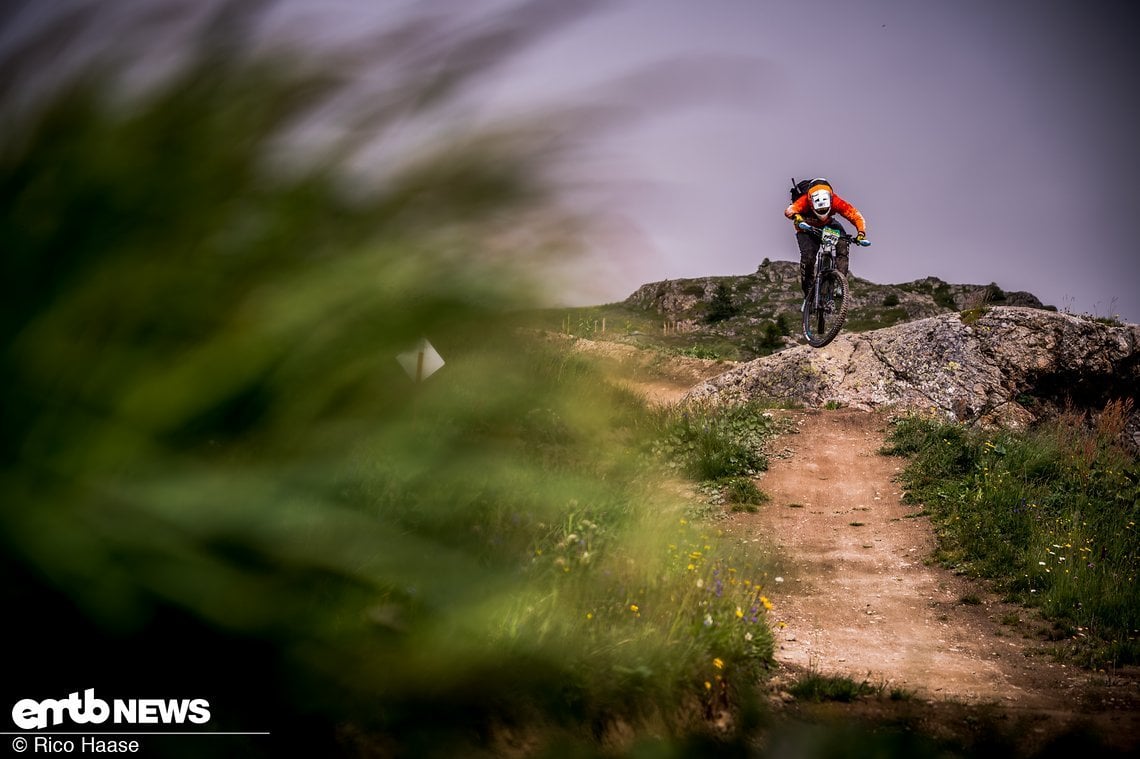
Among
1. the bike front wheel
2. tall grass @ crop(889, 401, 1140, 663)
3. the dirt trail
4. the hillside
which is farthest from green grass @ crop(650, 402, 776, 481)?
the hillside

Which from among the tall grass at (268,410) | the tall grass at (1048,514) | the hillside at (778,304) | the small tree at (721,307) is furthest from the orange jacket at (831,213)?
the small tree at (721,307)

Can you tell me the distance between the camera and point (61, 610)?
0.54 metres

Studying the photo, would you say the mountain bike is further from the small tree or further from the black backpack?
the small tree

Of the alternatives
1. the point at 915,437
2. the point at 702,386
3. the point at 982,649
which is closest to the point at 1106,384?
the point at 915,437

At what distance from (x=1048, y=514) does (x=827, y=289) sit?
526cm

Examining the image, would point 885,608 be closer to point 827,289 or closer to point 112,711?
point 112,711

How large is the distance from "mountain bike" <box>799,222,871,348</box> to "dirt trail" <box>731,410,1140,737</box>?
2346mm

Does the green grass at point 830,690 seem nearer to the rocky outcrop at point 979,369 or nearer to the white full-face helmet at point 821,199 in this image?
the white full-face helmet at point 821,199

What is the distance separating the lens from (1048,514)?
8.02m

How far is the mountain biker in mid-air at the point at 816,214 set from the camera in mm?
11312

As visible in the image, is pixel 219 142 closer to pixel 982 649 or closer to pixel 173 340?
pixel 173 340

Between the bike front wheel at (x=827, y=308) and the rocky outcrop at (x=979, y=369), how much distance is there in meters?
1.23

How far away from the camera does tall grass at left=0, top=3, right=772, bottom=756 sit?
497mm

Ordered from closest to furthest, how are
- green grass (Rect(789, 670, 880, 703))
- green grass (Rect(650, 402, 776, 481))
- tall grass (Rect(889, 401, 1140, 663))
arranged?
1. green grass (Rect(789, 670, 880, 703))
2. tall grass (Rect(889, 401, 1140, 663))
3. green grass (Rect(650, 402, 776, 481))
